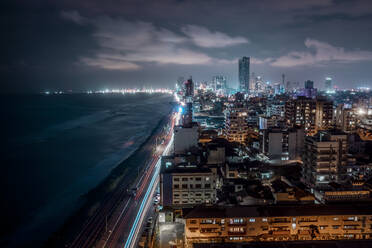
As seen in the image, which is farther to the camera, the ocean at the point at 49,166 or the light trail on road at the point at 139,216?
the ocean at the point at 49,166

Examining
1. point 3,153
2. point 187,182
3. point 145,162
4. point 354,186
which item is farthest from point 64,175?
point 354,186

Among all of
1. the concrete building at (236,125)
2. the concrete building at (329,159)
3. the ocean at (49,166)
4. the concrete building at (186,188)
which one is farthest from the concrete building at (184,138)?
the concrete building at (329,159)

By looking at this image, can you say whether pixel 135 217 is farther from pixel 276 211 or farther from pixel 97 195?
pixel 276 211

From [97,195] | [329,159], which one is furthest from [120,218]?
[329,159]

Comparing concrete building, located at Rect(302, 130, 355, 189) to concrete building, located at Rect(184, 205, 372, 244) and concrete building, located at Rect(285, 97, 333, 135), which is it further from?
concrete building, located at Rect(285, 97, 333, 135)

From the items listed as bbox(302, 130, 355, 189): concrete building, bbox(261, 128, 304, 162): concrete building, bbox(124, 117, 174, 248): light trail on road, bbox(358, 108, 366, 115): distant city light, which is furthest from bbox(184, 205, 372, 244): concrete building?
bbox(358, 108, 366, 115): distant city light

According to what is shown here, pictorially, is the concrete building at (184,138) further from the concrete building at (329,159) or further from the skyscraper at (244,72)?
the skyscraper at (244,72)

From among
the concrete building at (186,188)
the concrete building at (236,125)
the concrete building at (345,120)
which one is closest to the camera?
the concrete building at (186,188)
